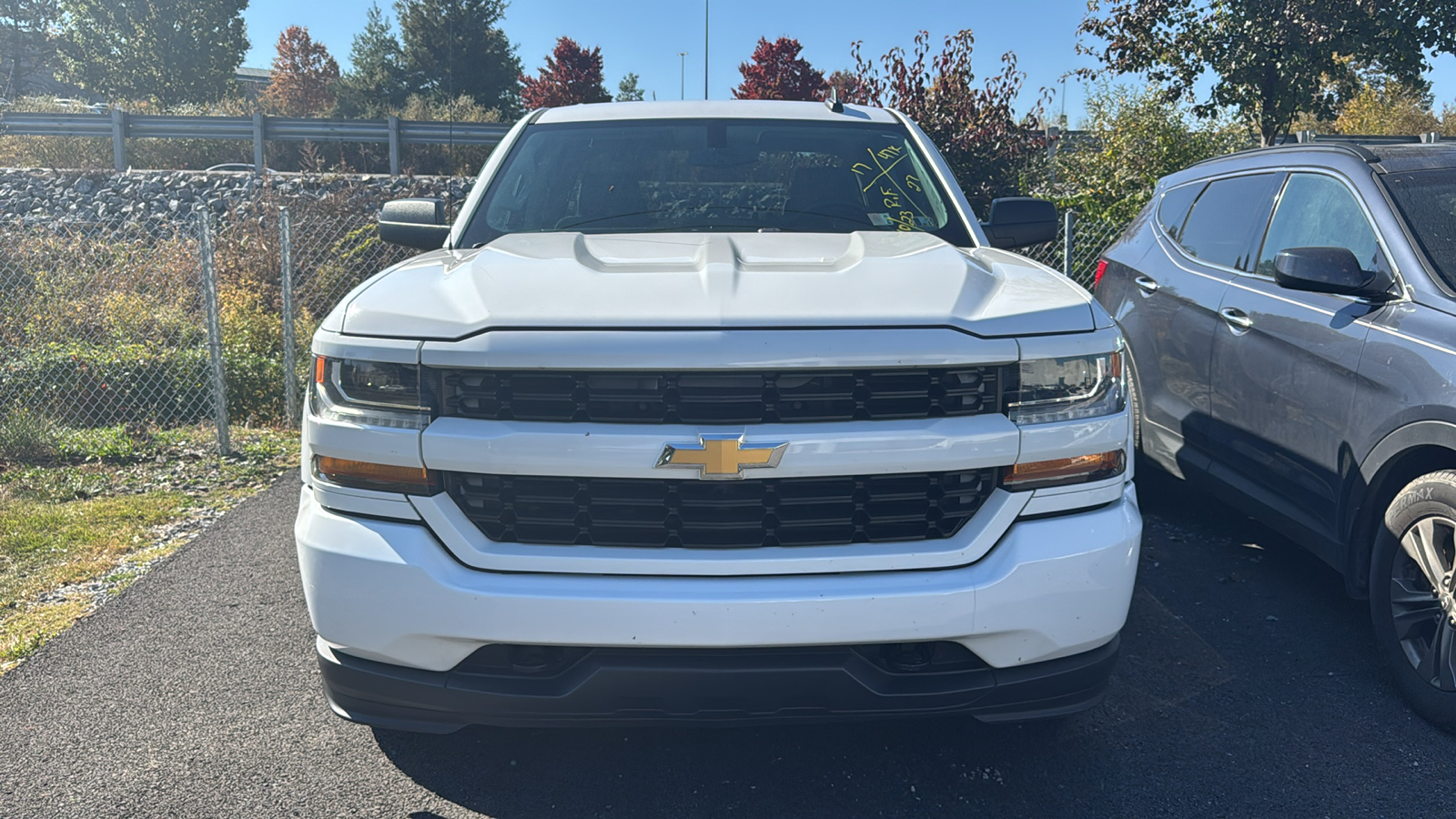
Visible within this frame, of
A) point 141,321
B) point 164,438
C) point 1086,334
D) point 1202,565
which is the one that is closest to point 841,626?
point 1086,334

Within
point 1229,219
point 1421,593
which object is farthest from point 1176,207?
point 1421,593

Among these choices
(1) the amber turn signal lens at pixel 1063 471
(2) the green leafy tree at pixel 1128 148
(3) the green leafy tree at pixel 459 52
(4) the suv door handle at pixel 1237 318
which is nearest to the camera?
(1) the amber turn signal lens at pixel 1063 471

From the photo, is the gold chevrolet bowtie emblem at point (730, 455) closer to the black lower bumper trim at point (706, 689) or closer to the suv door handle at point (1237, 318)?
the black lower bumper trim at point (706, 689)

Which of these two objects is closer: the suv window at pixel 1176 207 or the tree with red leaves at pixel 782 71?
the suv window at pixel 1176 207

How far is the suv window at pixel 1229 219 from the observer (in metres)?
4.26

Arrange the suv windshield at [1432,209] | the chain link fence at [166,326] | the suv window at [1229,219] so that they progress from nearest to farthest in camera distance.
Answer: the suv windshield at [1432,209] < the suv window at [1229,219] < the chain link fence at [166,326]

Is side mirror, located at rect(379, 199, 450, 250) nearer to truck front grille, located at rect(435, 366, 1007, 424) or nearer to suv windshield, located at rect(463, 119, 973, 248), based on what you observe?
suv windshield, located at rect(463, 119, 973, 248)

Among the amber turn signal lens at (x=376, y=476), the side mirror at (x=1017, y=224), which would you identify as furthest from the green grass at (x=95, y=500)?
the side mirror at (x=1017, y=224)

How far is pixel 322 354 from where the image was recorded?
2.37 metres

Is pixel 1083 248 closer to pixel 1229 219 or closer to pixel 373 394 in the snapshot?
pixel 1229 219

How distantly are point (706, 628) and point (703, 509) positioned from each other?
25 cm

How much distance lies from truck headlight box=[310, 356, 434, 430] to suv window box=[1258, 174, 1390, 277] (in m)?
3.12

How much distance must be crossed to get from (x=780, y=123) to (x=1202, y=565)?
2.60 m

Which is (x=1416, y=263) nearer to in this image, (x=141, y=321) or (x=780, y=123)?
(x=780, y=123)
